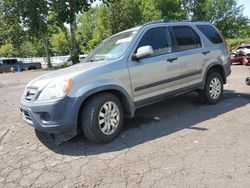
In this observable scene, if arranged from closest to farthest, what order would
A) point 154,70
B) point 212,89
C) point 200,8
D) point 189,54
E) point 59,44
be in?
point 154,70
point 189,54
point 212,89
point 200,8
point 59,44

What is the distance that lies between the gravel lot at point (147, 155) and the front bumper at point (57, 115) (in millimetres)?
438

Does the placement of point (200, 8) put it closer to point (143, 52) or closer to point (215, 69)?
point (215, 69)

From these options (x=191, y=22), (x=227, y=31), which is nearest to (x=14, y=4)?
(x=191, y=22)

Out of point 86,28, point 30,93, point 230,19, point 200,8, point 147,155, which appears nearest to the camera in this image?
point 147,155

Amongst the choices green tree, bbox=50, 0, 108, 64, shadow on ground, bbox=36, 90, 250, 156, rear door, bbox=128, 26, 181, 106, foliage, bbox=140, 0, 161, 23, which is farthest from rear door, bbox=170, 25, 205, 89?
foliage, bbox=140, 0, 161, 23

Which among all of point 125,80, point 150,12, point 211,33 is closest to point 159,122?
point 125,80

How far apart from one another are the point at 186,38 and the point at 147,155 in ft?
9.84

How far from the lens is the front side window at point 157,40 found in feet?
18.0

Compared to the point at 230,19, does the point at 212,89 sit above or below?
below

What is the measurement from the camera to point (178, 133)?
5059 mm

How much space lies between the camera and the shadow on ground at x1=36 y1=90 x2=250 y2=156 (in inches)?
187

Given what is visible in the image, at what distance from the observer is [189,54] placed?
19.9 feet

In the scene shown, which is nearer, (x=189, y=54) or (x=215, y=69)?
(x=189, y=54)

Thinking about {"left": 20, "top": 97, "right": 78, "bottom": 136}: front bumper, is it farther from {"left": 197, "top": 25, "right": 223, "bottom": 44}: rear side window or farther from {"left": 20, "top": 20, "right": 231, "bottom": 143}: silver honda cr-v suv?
{"left": 197, "top": 25, "right": 223, "bottom": 44}: rear side window
